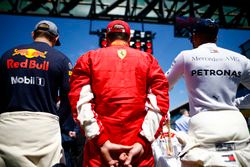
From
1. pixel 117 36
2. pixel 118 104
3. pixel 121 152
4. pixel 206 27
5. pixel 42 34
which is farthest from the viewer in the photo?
pixel 42 34

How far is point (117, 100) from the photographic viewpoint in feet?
5.84

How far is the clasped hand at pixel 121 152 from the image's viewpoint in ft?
5.30

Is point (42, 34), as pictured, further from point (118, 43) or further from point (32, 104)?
point (118, 43)

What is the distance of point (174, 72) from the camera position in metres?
2.15

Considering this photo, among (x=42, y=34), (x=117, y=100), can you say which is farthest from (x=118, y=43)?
(x=42, y=34)

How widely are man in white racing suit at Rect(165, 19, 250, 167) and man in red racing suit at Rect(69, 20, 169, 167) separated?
28 cm

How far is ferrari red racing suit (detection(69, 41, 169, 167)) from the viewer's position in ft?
5.64

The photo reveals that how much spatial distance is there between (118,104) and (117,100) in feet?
0.09

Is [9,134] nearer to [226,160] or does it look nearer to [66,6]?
[226,160]

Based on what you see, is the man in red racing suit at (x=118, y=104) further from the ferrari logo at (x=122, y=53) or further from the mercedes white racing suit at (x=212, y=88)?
the mercedes white racing suit at (x=212, y=88)

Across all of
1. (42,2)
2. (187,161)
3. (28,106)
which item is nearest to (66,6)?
(42,2)

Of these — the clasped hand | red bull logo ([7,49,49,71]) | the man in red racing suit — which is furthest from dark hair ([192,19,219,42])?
red bull logo ([7,49,49,71])

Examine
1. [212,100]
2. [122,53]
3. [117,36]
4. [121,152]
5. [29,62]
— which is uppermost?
[117,36]

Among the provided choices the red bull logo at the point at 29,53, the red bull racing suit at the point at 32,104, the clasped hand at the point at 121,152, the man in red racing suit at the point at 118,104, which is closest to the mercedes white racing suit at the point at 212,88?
the man in red racing suit at the point at 118,104
